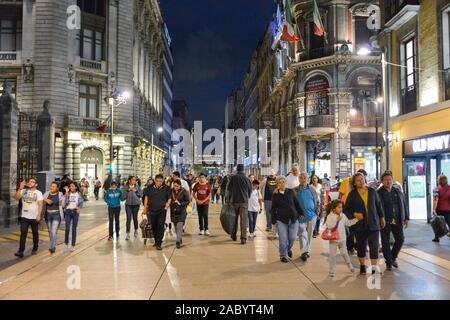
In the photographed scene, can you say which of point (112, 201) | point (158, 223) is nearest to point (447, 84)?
point (158, 223)

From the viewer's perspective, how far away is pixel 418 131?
705 inches

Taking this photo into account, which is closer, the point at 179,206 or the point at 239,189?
the point at 179,206

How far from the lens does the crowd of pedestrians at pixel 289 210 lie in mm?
8578

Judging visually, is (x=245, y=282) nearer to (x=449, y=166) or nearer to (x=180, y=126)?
(x=449, y=166)

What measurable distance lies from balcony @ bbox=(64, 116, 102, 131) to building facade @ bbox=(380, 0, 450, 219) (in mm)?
24723

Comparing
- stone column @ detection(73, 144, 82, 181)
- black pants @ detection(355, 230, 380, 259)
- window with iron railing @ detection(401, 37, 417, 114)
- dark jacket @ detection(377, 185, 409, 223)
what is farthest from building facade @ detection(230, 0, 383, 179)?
black pants @ detection(355, 230, 380, 259)

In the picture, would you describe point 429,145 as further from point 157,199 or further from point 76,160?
point 76,160

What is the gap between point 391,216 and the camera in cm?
905

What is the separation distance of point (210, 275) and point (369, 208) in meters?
3.10

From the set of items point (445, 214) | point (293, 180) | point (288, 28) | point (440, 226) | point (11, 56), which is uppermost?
point (288, 28)

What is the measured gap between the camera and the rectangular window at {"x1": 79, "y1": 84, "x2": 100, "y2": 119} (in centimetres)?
3903

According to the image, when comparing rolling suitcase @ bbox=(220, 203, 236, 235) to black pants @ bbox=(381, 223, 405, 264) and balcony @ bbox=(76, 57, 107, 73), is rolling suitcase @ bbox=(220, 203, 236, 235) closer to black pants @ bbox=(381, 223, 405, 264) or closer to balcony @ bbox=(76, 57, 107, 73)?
black pants @ bbox=(381, 223, 405, 264)

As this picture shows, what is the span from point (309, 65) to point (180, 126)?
102 metres

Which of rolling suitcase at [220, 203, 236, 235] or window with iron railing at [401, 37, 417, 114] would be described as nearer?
rolling suitcase at [220, 203, 236, 235]
